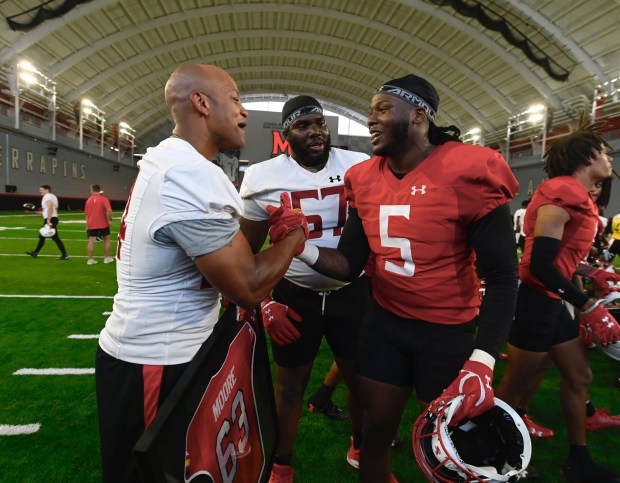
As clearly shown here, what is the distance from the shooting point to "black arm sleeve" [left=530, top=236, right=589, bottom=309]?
2053 millimetres

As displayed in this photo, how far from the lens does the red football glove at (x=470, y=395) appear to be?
1.24 metres

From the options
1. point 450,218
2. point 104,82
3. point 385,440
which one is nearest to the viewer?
point 450,218

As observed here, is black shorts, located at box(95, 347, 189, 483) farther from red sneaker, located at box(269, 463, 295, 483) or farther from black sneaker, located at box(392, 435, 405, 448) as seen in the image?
black sneaker, located at box(392, 435, 405, 448)

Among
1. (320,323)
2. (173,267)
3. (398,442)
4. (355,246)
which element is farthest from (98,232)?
(173,267)

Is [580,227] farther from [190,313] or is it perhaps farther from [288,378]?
[190,313]

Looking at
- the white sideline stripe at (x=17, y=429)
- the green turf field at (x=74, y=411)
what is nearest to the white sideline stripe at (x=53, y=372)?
the green turf field at (x=74, y=411)

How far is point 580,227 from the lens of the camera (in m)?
2.20

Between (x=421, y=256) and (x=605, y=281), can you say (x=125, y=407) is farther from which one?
(x=605, y=281)

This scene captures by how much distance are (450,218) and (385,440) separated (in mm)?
1023

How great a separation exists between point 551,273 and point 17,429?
11.3 ft

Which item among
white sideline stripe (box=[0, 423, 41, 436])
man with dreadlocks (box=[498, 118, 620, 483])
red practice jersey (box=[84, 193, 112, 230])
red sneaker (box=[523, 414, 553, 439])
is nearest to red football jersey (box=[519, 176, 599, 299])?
man with dreadlocks (box=[498, 118, 620, 483])

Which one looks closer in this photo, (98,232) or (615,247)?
(615,247)

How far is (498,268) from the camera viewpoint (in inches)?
58.6

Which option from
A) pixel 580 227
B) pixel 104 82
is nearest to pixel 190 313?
pixel 580 227
